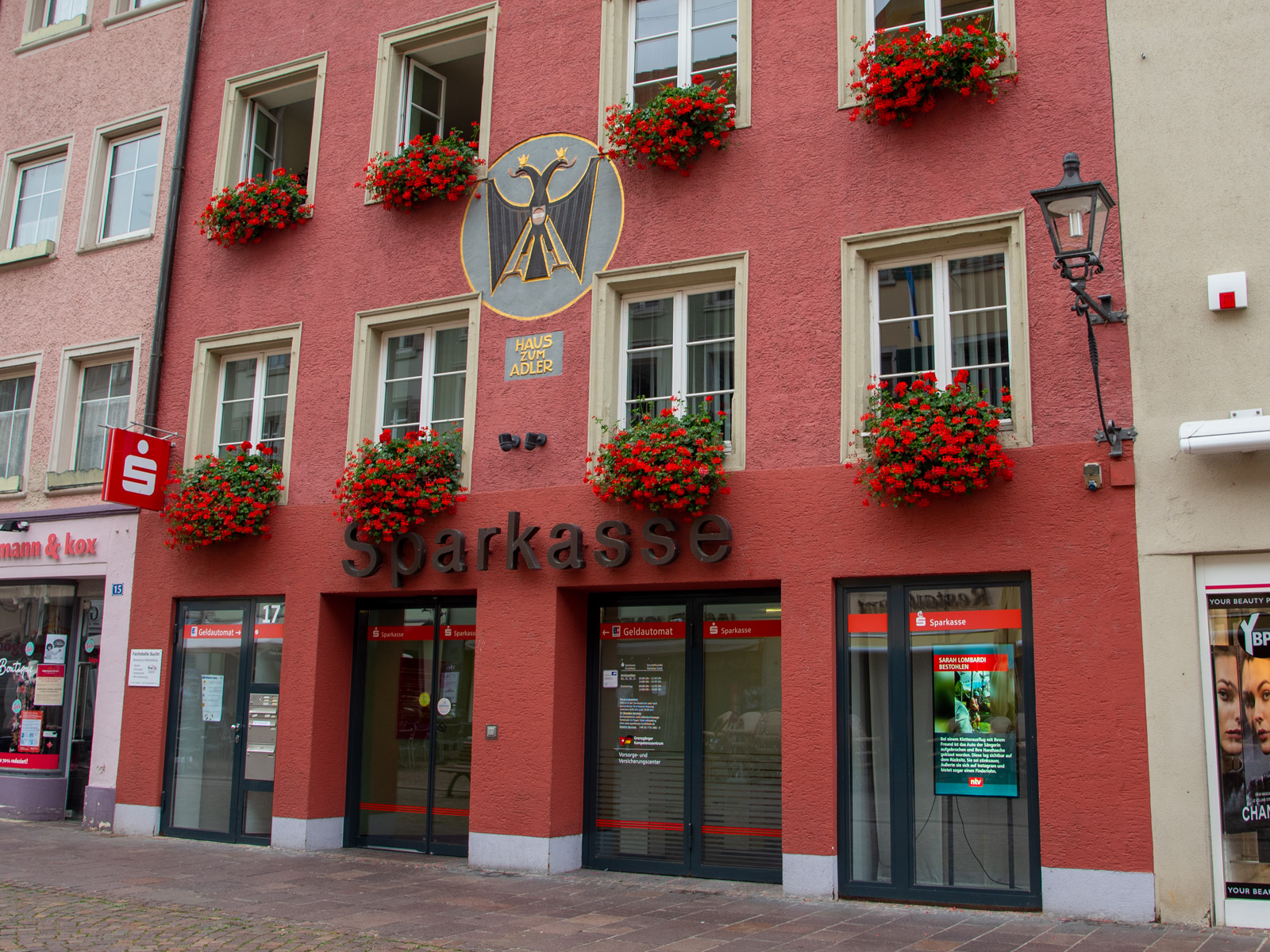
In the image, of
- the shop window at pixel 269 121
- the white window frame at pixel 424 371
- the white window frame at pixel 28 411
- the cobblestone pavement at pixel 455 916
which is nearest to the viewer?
the cobblestone pavement at pixel 455 916

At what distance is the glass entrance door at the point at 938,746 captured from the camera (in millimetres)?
8133

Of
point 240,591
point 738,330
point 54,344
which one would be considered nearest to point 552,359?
point 738,330

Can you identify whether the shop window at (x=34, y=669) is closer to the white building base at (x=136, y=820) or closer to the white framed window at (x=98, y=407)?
the white framed window at (x=98, y=407)

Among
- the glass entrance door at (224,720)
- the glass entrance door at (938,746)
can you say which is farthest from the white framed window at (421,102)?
the glass entrance door at (938,746)

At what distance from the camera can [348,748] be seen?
11.3 m

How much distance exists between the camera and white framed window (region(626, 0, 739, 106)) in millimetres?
10266

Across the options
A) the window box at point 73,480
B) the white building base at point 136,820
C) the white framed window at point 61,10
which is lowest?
the white building base at point 136,820

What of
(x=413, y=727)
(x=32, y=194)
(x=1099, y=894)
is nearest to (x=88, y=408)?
(x=32, y=194)

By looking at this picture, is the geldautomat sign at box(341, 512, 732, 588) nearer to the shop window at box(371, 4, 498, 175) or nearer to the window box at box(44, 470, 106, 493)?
the shop window at box(371, 4, 498, 175)

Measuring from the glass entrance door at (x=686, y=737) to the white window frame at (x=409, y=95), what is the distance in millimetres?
5346

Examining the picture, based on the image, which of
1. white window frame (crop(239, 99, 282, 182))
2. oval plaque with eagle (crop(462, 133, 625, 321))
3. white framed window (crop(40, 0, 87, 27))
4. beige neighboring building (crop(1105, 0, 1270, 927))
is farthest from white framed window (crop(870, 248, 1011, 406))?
white framed window (crop(40, 0, 87, 27))

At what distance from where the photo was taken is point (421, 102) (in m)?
12.2

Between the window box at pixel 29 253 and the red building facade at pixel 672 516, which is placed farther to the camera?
the window box at pixel 29 253

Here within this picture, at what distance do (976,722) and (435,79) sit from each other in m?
8.43
